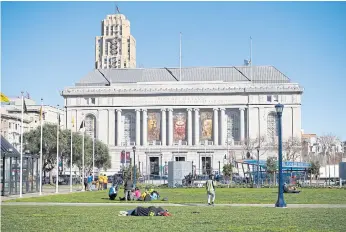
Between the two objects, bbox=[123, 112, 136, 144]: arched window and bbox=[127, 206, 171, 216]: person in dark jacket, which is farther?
bbox=[123, 112, 136, 144]: arched window

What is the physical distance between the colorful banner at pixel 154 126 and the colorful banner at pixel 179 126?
3.46m

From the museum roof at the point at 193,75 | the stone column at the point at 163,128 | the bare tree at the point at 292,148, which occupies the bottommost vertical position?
the bare tree at the point at 292,148

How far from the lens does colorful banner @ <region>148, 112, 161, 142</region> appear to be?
144 metres

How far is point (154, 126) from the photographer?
146 m

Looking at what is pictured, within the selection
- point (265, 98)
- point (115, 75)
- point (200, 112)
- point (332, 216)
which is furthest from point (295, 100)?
point (332, 216)

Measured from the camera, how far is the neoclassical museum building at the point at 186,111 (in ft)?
461

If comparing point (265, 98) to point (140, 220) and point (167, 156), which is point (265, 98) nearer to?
point (167, 156)

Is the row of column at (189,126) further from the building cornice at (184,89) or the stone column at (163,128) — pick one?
the building cornice at (184,89)

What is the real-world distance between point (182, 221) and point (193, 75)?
399ft

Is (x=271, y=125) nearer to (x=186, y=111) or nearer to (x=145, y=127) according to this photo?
(x=186, y=111)

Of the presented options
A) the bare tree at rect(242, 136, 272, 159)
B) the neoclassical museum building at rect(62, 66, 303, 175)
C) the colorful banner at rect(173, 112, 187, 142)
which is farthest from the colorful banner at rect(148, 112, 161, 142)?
the bare tree at rect(242, 136, 272, 159)

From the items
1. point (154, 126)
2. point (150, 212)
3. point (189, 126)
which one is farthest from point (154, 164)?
point (150, 212)

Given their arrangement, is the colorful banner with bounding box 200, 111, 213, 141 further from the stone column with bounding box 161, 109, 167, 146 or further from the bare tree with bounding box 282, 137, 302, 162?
the bare tree with bounding box 282, 137, 302, 162

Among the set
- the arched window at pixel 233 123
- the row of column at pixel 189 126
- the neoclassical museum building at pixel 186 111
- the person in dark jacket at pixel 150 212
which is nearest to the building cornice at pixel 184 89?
the neoclassical museum building at pixel 186 111
